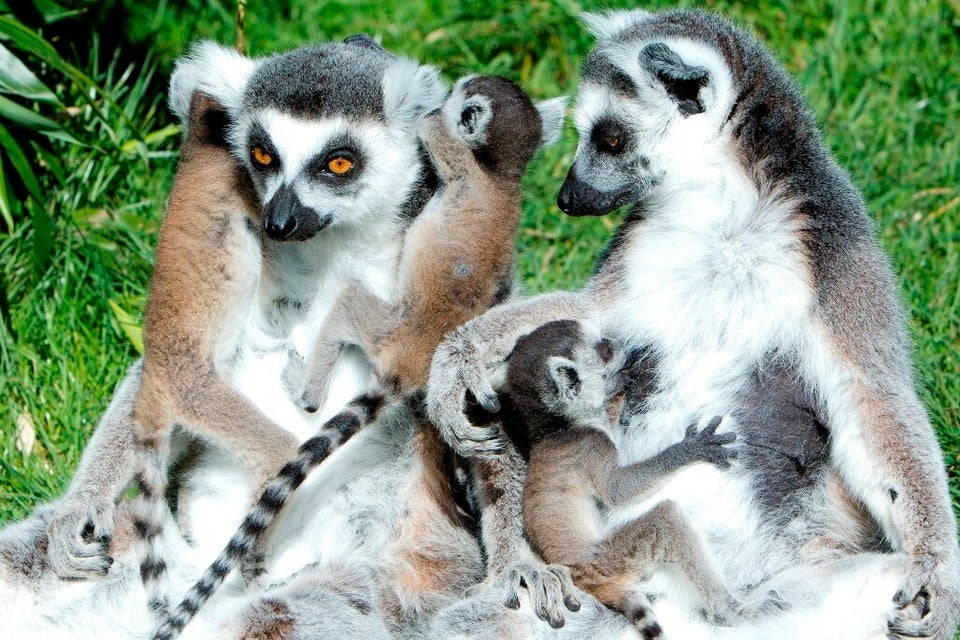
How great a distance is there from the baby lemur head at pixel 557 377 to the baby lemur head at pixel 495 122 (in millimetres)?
571

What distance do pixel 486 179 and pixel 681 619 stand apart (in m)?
1.48

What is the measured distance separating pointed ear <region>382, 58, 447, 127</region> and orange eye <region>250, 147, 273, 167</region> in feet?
1.34

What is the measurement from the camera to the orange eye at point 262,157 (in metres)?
4.13

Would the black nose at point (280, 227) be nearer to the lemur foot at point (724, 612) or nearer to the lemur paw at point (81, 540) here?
the lemur paw at point (81, 540)

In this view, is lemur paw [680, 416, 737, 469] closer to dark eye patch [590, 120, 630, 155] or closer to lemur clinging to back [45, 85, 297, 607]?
dark eye patch [590, 120, 630, 155]

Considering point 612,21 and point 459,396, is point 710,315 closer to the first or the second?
point 459,396

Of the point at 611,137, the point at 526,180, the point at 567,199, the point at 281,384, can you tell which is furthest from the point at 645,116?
the point at 526,180

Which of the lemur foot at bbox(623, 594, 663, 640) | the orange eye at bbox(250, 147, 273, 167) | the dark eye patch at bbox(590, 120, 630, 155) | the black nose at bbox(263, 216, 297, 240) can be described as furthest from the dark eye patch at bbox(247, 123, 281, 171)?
the lemur foot at bbox(623, 594, 663, 640)

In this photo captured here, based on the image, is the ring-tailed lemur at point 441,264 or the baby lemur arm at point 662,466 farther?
the ring-tailed lemur at point 441,264

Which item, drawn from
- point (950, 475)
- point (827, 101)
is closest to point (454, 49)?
point (827, 101)

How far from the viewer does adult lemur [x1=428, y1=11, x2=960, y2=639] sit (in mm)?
3826

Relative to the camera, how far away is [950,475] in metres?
4.93

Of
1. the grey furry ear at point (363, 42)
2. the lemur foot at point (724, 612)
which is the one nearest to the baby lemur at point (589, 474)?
the lemur foot at point (724, 612)

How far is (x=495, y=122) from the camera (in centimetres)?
420
